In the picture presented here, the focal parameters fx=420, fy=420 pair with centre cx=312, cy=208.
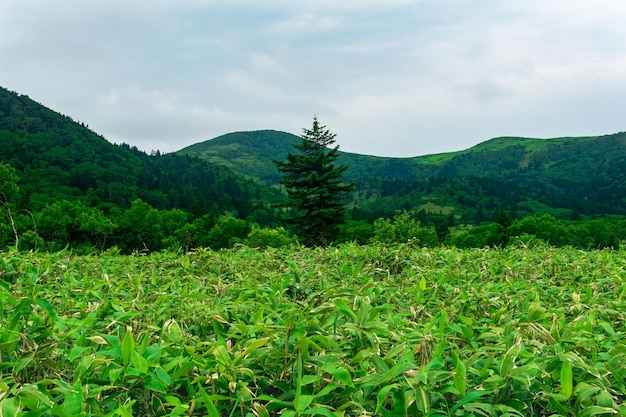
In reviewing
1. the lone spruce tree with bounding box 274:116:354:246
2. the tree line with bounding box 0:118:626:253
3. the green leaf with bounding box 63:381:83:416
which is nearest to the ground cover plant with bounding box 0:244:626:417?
the green leaf with bounding box 63:381:83:416

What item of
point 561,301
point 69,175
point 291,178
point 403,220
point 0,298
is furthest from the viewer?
point 69,175

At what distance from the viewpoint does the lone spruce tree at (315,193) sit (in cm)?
5831

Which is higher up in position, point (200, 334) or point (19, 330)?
point (19, 330)

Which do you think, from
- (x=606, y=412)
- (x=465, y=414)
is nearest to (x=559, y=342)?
(x=606, y=412)

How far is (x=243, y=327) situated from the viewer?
200cm

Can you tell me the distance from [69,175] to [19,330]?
187 m

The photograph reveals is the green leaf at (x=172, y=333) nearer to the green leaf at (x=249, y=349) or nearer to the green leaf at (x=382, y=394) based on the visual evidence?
the green leaf at (x=249, y=349)

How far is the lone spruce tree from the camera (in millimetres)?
58312

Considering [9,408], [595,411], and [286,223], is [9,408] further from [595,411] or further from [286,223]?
[286,223]

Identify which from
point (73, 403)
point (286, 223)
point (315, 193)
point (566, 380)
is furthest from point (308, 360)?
point (286, 223)

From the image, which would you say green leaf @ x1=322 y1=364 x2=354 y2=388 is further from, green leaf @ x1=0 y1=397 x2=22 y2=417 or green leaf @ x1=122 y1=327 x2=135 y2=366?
green leaf @ x1=0 y1=397 x2=22 y2=417

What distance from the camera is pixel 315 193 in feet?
192

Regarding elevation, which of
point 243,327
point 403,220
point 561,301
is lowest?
point 403,220

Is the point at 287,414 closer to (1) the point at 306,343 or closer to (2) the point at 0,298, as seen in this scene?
(1) the point at 306,343
